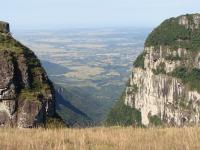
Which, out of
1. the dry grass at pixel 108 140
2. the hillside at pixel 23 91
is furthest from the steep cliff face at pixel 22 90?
the dry grass at pixel 108 140

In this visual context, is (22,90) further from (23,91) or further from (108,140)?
(108,140)

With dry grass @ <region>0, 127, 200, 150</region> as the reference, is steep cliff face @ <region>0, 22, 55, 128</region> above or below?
below

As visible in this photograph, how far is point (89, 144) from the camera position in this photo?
1349 centimetres

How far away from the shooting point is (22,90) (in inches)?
1225

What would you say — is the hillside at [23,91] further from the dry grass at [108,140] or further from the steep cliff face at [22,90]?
the dry grass at [108,140]

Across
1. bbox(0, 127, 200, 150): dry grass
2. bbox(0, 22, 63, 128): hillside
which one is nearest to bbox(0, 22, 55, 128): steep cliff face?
Answer: bbox(0, 22, 63, 128): hillside

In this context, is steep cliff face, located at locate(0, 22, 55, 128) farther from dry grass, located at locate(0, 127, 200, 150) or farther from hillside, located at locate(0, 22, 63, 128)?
dry grass, located at locate(0, 127, 200, 150)

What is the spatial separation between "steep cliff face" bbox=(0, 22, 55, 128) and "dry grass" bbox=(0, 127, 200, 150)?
1233 cm

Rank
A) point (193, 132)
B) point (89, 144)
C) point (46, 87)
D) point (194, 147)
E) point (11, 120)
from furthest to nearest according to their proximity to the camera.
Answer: point (46, 87), point (11, 120), point (193, 132), point (89, 144), point (194, 147)

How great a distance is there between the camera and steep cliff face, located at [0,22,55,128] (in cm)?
2898

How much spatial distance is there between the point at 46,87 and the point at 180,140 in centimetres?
1917

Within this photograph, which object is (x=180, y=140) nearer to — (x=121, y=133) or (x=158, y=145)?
(x=158, y=145)

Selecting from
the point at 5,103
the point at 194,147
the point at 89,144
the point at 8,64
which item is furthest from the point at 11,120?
the point at 194,147

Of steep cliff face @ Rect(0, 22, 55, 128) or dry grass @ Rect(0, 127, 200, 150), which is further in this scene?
steep cliff face @ Rect(0, 22, 55, 128)
